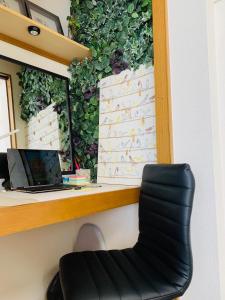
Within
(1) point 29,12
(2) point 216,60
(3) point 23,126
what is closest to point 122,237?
(3) point 23,126

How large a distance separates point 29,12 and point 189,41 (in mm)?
999

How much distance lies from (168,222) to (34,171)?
2.51ft

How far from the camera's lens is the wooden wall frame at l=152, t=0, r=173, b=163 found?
1.28 meters

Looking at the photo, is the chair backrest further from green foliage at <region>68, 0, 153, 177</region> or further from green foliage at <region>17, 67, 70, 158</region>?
green foliage at <region>17, 67, 70, 158</region>

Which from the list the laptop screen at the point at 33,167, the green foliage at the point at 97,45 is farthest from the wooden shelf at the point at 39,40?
the laptop screen at the point at 33,167

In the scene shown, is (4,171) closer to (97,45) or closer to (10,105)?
(10,105)

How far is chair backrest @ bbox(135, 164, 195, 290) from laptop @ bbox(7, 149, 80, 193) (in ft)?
1.43

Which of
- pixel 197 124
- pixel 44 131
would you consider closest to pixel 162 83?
pixel 197 124

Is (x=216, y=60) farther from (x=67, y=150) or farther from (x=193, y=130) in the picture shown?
(x=67, y=150)

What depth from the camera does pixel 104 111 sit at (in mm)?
1654

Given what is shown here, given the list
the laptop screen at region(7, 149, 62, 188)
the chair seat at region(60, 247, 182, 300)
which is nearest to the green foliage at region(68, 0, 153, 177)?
the laptop screen at region(7, 149, 62, 188)

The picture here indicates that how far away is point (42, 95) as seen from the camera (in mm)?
1711

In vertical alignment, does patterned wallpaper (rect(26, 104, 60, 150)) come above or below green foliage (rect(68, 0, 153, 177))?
below

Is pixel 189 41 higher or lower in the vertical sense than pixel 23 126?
higher
